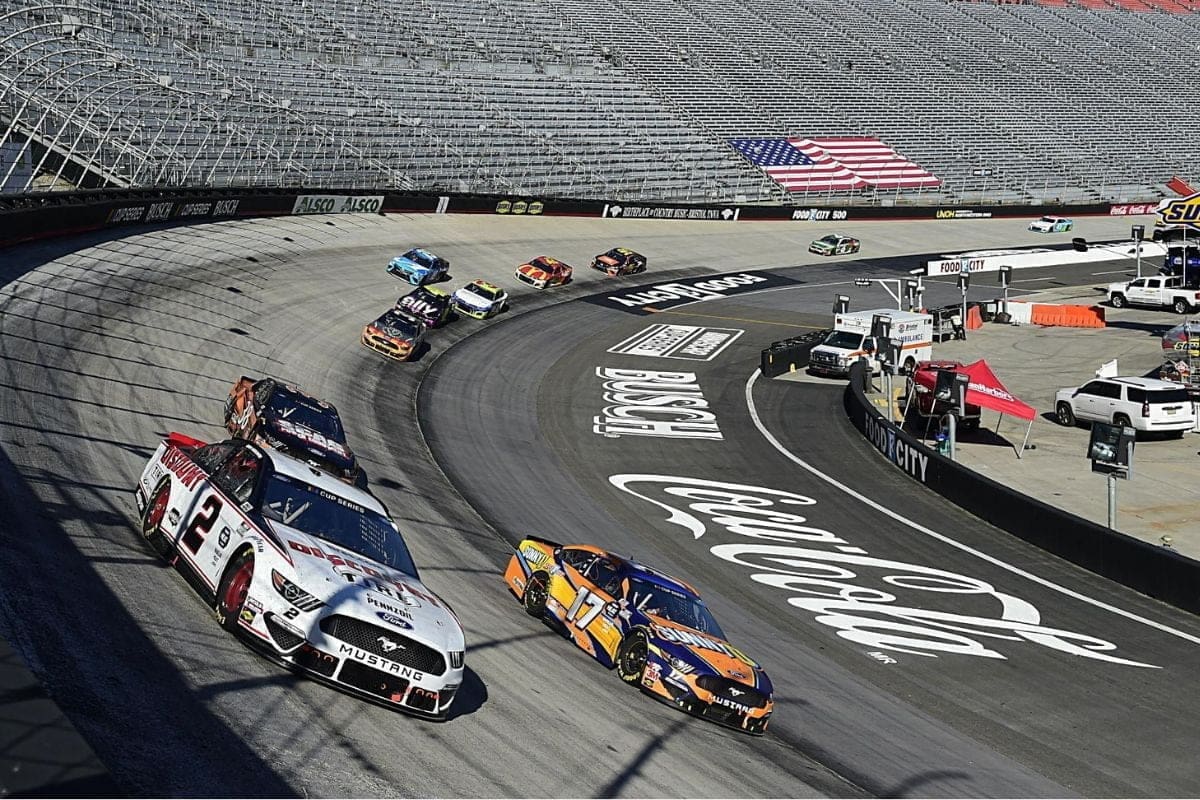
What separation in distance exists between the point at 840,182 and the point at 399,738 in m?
71.7

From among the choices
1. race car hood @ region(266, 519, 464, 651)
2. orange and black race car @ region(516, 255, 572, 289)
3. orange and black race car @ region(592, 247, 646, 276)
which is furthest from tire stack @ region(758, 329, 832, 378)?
race car hood @ region(266, 519, 464, 651)

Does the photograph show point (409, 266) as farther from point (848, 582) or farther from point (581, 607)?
point (581, 607)

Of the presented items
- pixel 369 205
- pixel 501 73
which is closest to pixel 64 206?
pixel 369 205

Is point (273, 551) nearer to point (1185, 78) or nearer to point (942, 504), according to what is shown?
point (942, 504)

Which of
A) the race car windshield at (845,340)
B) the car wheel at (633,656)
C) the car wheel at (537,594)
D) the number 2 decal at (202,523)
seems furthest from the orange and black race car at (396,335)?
the number 2 decal at (202,523)

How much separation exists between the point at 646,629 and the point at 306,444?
26.0ft

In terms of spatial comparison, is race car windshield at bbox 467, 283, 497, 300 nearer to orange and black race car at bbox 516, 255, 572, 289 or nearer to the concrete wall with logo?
orange and black race car at bbox 516, 255, 572, 289

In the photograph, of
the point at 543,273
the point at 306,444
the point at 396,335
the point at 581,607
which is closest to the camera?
the point at 581,607

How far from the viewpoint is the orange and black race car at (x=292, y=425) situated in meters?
20.5

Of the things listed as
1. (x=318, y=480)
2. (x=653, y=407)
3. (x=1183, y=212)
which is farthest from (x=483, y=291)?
(x=318, y=480)

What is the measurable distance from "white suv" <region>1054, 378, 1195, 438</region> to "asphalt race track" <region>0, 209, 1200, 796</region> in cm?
595

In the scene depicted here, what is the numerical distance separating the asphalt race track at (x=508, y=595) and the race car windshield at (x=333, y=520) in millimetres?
1257

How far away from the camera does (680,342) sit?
44.2m

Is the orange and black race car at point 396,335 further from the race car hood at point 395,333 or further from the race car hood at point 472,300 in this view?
the race car hood at point 472,300
